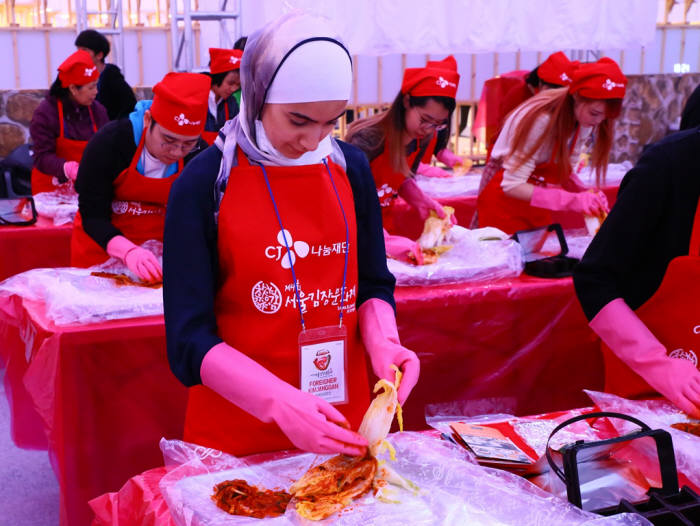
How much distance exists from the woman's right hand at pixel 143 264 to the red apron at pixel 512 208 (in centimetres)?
145

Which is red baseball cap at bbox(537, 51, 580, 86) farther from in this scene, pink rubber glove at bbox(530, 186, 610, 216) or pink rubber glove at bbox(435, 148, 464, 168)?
pink rubber glove at bbox(530, 186, 610, 216)

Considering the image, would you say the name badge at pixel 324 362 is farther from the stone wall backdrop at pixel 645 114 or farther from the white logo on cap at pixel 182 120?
the stone wall backdrop at pixel 645 114

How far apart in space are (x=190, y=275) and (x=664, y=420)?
2.85ft

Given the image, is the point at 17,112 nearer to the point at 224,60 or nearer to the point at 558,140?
the point at 224,60

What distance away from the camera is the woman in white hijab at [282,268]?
3.58 feet

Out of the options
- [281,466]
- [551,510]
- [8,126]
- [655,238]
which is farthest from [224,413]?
[8,126]

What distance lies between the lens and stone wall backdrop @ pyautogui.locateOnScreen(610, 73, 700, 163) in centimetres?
685

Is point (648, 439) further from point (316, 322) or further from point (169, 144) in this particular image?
point (169, 144)

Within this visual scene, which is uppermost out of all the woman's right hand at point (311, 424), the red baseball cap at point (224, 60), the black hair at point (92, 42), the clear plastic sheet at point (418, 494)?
the black hair at point (92, 42)

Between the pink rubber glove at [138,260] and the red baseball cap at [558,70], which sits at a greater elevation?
the red baseball cap at [558,70]

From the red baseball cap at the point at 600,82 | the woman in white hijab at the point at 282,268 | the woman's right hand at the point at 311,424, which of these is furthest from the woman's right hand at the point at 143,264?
the red baseball cap at the point at 600,82

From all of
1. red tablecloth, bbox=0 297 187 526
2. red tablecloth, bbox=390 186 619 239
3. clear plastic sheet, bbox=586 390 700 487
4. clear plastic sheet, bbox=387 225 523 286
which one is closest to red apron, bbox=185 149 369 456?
clear plastic sheet, bbox=586 390 700 487

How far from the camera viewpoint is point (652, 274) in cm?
154

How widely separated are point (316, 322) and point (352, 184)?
0.83ft
